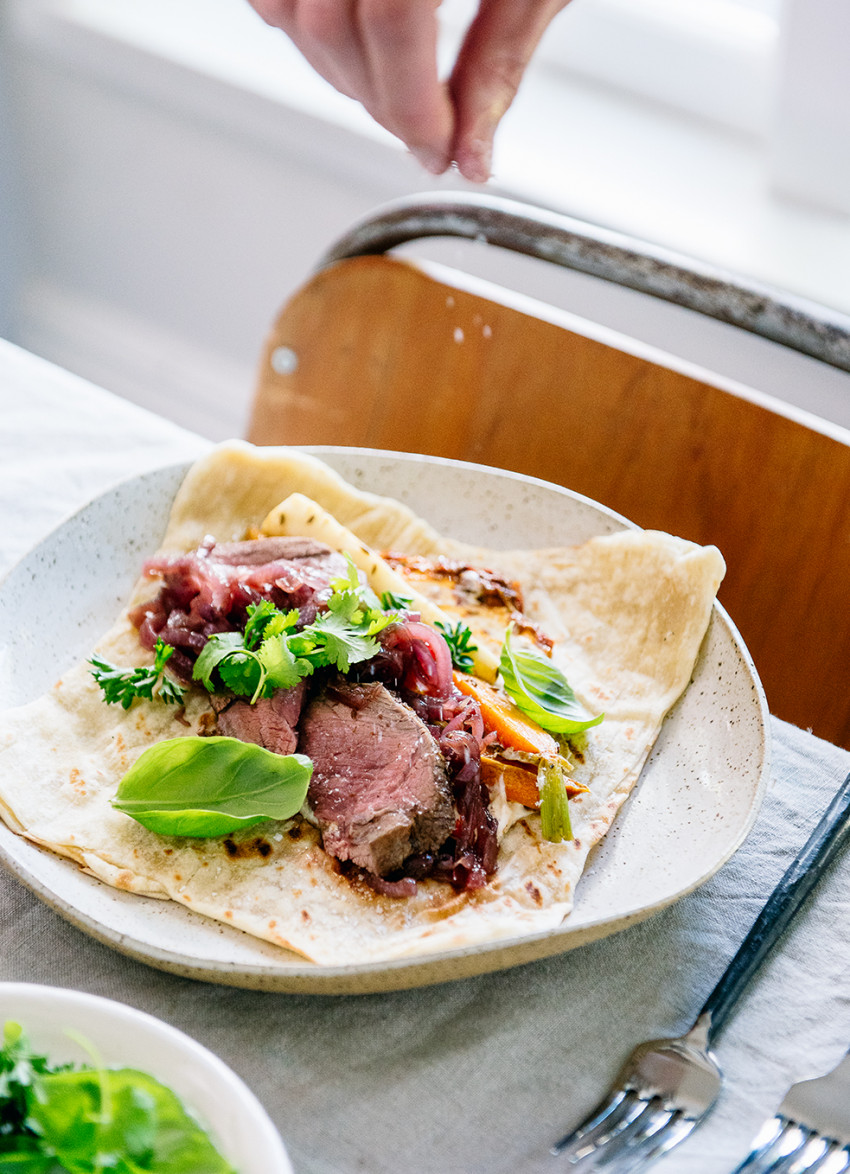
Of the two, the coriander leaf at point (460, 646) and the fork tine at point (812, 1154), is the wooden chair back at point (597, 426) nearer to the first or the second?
the coriander leaf at point (460, 646)

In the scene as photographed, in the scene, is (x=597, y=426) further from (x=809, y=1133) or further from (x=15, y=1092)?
(x=15, y=1092)

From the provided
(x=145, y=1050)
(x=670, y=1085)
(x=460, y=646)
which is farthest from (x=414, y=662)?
(x=145, y=1050)

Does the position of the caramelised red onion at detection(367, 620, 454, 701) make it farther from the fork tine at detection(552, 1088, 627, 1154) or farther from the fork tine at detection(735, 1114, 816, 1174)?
the fork tine at detection(735, 1114, 816, 1174)

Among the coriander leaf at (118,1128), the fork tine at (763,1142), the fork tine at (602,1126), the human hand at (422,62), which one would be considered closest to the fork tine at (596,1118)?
the fork tine at (602,1126)

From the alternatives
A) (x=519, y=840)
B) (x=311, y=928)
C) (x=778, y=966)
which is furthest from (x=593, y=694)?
(x=311, y=928)

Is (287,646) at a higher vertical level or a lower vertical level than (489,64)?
lower

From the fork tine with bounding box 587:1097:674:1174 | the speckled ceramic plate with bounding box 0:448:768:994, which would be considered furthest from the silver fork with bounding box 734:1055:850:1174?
the speckled ceramic plate with bounding box 0:448:768:994
